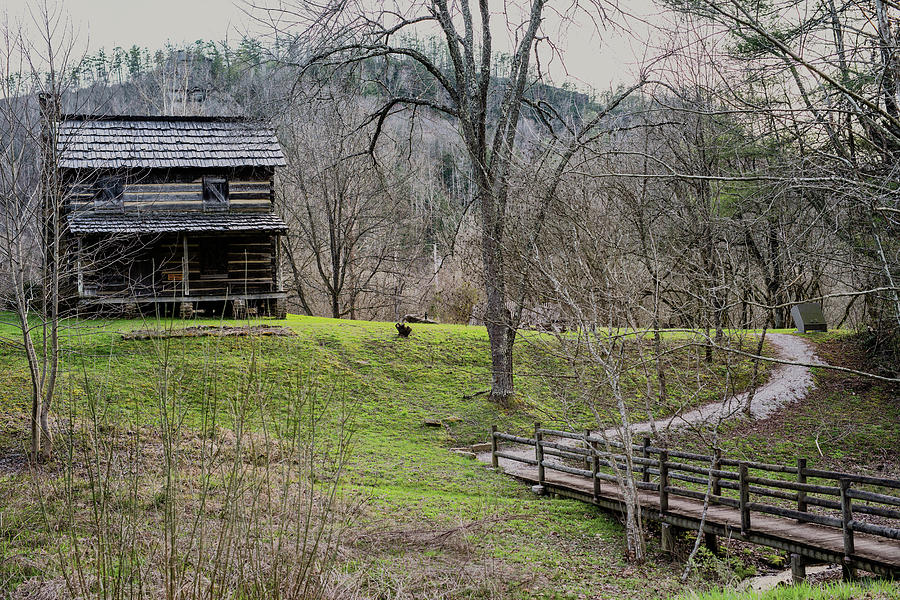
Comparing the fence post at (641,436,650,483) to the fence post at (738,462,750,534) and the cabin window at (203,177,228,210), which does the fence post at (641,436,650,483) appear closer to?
the fence post at (738,462,750,534)

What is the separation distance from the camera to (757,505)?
10469mm

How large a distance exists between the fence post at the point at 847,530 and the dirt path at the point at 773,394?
27.2 ft

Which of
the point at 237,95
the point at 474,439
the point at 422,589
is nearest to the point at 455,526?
the point at 422,589

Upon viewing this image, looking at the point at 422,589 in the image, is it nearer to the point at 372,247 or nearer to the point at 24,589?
the point at 24,589

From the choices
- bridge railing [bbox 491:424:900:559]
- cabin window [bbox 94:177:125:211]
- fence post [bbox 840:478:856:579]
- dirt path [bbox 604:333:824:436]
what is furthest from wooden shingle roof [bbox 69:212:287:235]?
fence post [bbox 840:478:856:579]

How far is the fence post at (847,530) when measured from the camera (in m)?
9.17

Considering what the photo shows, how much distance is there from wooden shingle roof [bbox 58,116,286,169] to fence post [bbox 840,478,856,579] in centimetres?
2184

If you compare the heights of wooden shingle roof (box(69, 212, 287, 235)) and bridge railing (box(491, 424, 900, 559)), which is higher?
wooden shingle roof (box(69, 212, 287, 235))

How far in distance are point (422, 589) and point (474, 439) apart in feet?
33.5

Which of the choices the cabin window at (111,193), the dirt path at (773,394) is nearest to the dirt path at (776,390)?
the dirt path at (773,394)

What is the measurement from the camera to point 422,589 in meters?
8.22

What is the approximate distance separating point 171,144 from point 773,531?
950 inches

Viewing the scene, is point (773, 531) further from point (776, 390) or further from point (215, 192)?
point (215, 192)

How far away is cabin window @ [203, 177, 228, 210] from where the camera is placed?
27.7 metres
